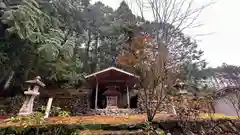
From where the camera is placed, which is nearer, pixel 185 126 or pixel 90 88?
pixel 185 126

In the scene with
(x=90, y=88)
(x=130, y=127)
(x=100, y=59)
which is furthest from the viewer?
(x=100, y=59)

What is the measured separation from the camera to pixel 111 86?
12.5 m

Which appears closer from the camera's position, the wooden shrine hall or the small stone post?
the small stone post

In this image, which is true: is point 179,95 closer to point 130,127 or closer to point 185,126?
point 185,126

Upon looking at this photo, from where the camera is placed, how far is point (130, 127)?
533cm

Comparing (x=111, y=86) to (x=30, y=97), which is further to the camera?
(x=111, y=86)

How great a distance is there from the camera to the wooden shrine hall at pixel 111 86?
37.1 feet

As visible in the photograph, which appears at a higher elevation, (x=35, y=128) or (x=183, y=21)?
(x=183, y=21)

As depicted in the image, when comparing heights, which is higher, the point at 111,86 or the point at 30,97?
the point at 111,86

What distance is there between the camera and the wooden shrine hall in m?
11.3

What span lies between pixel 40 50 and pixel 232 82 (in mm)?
9421

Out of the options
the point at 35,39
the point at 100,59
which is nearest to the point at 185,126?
the point at 35,39

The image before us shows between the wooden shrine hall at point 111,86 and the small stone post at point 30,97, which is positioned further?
the wooden shrine hall at point 111,86

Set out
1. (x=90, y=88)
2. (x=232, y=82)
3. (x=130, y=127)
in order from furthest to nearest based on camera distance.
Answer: (x=90, y=88) < (x=232, y=82) < (x=130, y=127)
